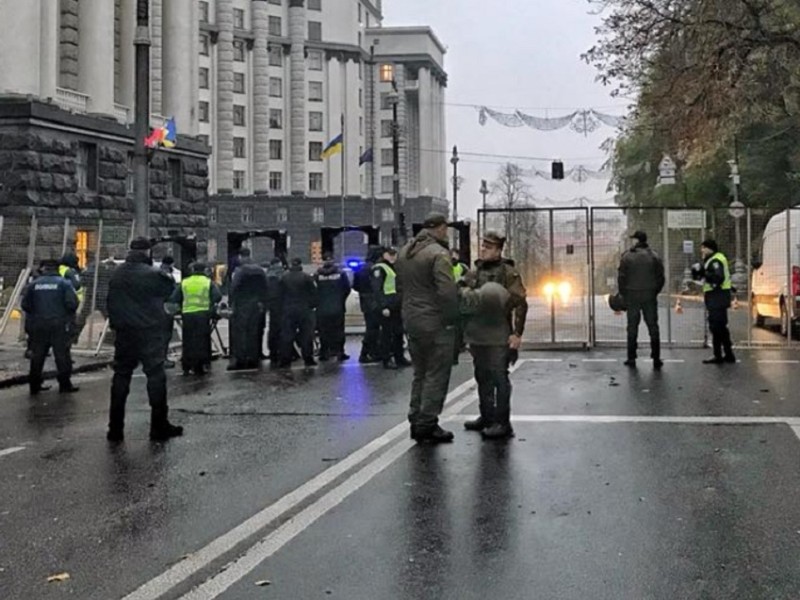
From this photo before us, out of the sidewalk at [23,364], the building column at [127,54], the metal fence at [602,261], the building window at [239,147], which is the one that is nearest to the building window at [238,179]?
the building window at [239,147]

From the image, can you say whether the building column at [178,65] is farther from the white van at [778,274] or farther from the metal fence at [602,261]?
the white van at [778,274]

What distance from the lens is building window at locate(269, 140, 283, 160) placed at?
8156cm

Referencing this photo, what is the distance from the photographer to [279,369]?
51.8ft

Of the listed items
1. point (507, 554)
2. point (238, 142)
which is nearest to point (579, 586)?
point (507, 554)

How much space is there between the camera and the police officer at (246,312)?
51.9 feet

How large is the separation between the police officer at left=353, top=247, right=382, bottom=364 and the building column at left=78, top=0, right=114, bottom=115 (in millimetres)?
17943

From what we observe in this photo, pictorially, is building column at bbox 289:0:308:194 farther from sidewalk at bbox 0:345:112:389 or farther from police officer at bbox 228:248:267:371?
police officer at bbox 228:248:267:371

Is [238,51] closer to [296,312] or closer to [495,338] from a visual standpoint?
Result: [296,312]

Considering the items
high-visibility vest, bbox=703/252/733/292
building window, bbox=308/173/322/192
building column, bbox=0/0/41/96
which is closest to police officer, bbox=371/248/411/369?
high-visibility vest, bbox=703/252/733/292

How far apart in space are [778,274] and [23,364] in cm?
1404

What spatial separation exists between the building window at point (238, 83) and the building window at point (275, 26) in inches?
215

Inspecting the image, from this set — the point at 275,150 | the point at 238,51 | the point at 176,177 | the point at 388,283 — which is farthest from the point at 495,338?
the point at 275,150

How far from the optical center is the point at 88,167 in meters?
30.2

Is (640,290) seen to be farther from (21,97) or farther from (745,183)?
(745,183)
